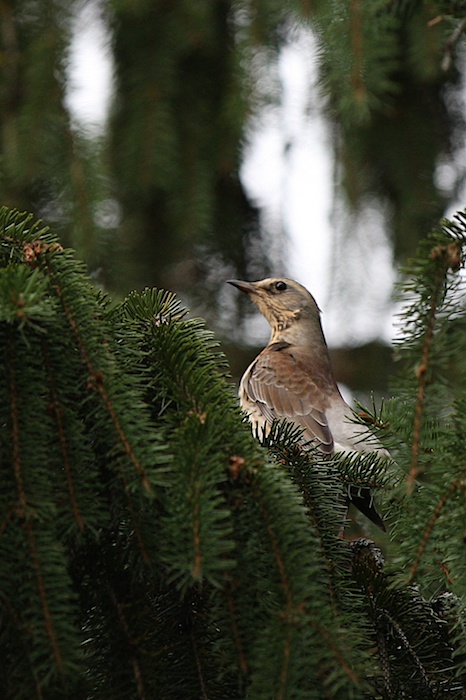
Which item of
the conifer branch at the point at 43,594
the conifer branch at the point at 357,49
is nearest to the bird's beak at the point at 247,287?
the conifer branch at the point at 357,49

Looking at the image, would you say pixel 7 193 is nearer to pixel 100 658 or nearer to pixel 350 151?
pixel 350 151

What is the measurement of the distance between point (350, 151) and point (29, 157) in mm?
1770

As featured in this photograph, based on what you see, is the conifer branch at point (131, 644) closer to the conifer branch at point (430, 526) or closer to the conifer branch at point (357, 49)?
the conifer branch at point (430, 526)

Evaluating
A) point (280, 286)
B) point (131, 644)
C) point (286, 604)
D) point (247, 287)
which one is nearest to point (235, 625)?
point (286, 604)

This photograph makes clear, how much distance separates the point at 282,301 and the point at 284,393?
86 centimetres

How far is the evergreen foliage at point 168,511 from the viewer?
1644mm

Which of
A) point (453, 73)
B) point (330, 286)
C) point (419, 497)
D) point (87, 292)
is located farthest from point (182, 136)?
point (419, 497)

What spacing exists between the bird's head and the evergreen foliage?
8.94 ft

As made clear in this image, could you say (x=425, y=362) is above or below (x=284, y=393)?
below

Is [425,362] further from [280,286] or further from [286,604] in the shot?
[280,286]

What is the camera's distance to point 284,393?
4094 mm

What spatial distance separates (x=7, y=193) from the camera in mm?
4426

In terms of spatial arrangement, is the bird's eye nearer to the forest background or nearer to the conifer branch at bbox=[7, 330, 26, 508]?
the forest background

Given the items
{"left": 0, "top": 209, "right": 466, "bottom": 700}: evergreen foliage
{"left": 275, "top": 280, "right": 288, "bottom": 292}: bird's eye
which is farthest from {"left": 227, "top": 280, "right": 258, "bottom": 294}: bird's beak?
{"left": 0, "top": 209, "right": 466, "bottom": 700}: evergreen foliage
